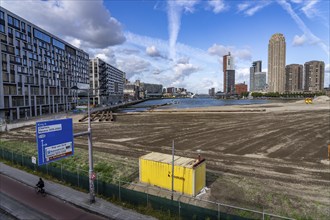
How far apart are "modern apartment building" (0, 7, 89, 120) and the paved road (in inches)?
1582

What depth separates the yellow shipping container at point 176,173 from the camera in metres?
16.7

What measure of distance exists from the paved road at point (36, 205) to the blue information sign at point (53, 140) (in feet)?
13.7

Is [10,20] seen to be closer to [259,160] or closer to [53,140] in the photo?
[53,140]

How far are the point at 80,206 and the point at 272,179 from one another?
16.7m

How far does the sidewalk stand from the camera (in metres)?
14.7

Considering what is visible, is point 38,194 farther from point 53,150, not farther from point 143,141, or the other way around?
point 143,141

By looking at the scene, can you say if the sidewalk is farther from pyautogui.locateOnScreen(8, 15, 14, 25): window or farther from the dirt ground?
pyautogui.locateOnScreen(8, 15, 14, 25): window

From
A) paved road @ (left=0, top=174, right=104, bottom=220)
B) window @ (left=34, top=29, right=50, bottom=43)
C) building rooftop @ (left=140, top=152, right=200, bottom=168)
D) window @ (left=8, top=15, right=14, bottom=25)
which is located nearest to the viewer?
paved road @ (left=0, top=174, right=104, bottom=220)

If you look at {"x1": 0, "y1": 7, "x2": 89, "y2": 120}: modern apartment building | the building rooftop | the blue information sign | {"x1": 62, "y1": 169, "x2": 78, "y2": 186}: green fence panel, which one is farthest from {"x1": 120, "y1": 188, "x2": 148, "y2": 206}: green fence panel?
{"x1": 0, "y1": 7, "x2": 89, "y2": 120}: modern apartment building

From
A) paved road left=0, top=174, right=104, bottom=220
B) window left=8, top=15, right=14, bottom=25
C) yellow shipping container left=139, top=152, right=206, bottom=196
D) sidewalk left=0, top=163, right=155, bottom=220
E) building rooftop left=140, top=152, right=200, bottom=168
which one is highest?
window left=8, top=15, right=14, bottom=25

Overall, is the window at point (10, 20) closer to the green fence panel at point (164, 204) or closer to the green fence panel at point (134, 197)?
the green fence panel at point (134, 197)

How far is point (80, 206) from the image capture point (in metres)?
15.9

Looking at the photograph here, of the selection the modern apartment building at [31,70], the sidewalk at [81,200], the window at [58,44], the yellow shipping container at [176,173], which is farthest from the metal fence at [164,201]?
the window at [58,44]

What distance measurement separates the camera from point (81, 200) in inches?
656
